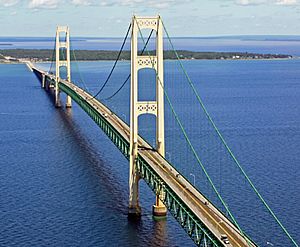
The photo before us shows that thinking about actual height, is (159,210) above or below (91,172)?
above

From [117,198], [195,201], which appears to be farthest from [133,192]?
[195,201]

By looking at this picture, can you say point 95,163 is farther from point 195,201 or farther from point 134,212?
point 195,201

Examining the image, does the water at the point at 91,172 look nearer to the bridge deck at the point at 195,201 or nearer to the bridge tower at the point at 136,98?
the bridge tower at the point at 136,98

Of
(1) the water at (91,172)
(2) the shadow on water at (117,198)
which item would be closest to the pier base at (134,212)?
(2) the shadow on water at (117,198)

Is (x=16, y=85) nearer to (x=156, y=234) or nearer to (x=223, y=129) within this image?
(x=223, y=129)

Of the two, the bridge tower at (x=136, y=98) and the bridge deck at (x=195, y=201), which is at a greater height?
the bridge tower at (x=136, y=98)

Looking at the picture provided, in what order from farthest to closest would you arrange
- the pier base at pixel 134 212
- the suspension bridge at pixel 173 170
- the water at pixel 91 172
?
1. the pier base at pixel 134 212
2. the water at pixel 91 172
3. the suspension bridge at pixel 173 170

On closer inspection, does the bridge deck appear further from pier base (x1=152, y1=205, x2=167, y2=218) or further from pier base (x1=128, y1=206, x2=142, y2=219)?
pier base (x1=128, y1=206, x2=142, y2=219)

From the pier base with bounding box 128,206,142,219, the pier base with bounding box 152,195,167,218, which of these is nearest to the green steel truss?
the pier base with bounding box 152,195,167,218
